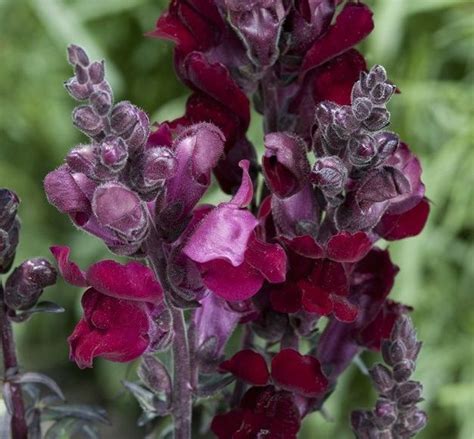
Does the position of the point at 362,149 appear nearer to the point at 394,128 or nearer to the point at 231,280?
the point at 231,280

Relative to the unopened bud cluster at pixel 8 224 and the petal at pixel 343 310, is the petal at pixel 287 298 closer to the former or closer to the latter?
the petal at pixel 343 310

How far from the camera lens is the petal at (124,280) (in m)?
0.43

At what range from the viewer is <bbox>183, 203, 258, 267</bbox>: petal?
427 mm

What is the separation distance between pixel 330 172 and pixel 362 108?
0.03 metres

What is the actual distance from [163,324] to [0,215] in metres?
0.10

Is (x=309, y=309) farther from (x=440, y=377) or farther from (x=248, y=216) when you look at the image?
(x=440, y=377)

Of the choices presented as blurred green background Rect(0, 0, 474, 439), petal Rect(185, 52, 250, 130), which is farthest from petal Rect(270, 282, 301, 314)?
blurred green background Rect(0, 0, 474, 439)

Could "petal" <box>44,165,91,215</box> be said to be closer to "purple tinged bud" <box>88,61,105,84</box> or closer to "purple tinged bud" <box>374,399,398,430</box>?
"purple tinged bud" <box>88,61,105,84</box>

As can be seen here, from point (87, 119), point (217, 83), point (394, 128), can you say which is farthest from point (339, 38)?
point (394, 128)

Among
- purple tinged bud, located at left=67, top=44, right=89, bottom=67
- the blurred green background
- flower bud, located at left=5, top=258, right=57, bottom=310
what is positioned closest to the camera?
purple tinged bud, located at left=67, top=44, right=89, bottom=67

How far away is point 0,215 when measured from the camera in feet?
1.60

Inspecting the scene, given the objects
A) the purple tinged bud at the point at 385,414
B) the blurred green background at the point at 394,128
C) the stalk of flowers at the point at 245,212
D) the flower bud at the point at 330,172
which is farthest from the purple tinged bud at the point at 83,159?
the blurred green background at the point at 394,128

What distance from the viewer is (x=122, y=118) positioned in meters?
0.41

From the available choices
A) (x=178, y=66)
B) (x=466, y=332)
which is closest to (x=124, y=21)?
(x=466, y=332)
